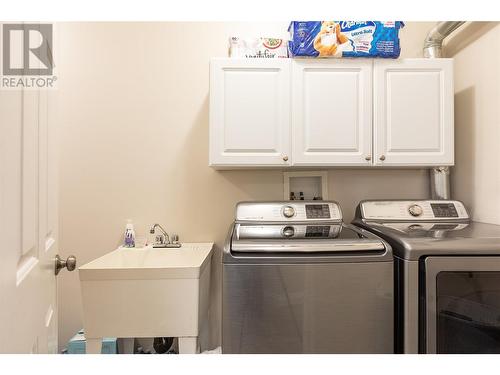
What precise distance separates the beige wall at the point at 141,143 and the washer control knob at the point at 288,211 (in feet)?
0.98

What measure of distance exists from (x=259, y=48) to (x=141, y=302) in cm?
153

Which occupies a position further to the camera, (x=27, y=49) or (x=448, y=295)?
(x=448, y=295)

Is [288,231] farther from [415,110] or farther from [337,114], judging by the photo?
[415,110]

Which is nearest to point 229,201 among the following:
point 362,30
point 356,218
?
point 356,218

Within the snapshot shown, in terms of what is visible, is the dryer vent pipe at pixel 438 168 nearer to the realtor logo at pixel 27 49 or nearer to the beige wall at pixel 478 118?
the beige wall at pixel 478 118

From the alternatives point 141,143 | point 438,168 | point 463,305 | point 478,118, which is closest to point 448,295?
point 463,305

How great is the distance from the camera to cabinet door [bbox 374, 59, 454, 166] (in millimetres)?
1845

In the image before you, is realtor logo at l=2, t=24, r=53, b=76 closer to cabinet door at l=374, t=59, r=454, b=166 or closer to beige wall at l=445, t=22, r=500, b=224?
cabinet door at l=374, t=59, r=454, b=166

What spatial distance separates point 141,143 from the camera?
2.18m

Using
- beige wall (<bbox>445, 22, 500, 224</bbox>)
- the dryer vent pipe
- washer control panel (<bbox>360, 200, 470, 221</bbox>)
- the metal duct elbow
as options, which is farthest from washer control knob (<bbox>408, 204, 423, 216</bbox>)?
the metal duct elbow

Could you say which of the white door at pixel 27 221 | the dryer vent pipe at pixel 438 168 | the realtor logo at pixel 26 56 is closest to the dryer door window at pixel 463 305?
the dryer vent pipe at pixel 438 168

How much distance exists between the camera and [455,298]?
1.28 m
